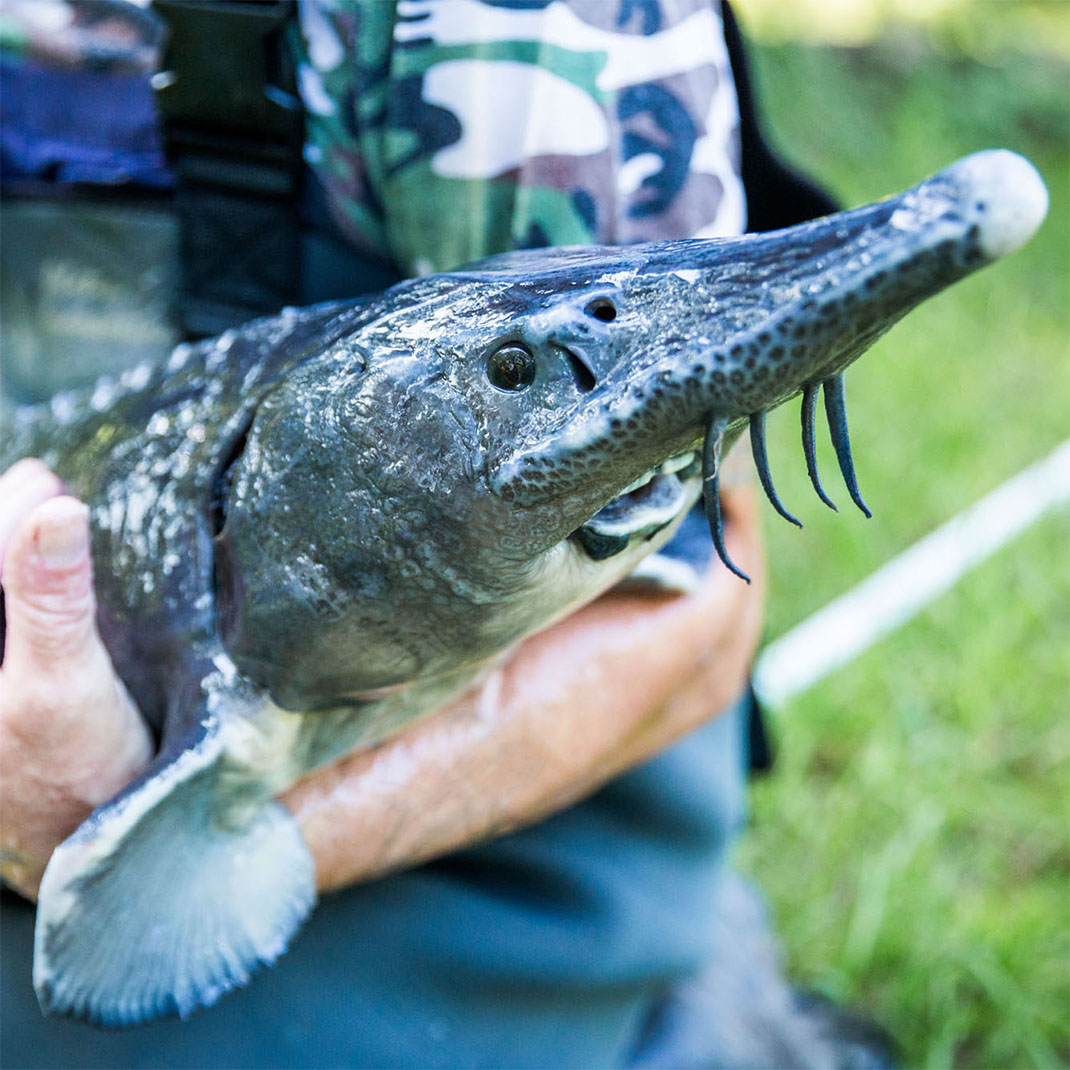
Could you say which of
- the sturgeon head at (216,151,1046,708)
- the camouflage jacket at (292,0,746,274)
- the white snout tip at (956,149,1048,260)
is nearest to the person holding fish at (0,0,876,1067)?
the camouflage jacket at (292,0,746,274)

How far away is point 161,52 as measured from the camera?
1368 millimetres

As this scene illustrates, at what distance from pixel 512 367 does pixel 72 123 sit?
0.96 meters

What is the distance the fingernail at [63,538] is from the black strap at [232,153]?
472 millimetres

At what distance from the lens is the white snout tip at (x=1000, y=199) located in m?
0.67

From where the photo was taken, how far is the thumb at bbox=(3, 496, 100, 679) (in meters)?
0.98

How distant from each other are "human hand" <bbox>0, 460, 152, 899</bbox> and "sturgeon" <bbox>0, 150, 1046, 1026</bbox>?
0.16 feet

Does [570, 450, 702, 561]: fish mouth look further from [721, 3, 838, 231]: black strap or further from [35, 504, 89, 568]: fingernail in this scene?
[721, 3, 838, 231]: black strap

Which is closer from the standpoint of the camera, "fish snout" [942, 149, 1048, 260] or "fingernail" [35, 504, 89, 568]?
"fish snout" [942, 149, 1048, 260]

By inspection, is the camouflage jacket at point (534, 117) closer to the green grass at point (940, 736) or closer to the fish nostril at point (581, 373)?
the fish nostril at point (581, 373)

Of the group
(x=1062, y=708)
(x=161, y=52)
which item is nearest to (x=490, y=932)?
(x=161, y=52)

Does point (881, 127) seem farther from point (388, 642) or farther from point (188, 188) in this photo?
point (388, 642)

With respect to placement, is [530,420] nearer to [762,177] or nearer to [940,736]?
[762,177]

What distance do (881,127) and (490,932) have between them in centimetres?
450

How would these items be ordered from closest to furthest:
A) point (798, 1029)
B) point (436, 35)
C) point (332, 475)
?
point (332, 475) < point (436, 35) < point (798, 1029)
